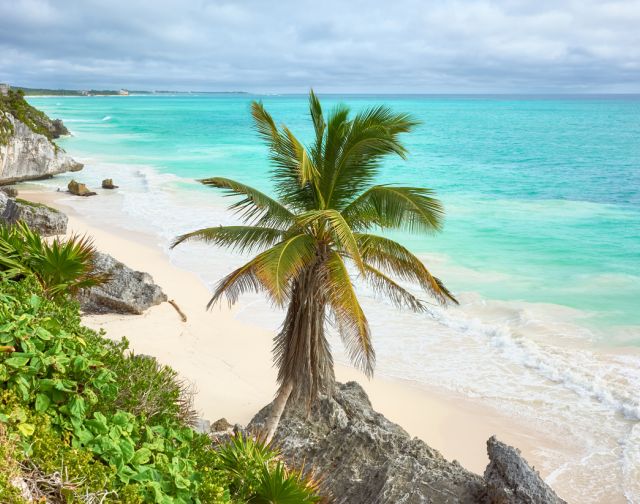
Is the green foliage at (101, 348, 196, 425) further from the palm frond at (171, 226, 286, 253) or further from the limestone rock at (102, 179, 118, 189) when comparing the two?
the limestone rock at (102, 179, 118, 189)

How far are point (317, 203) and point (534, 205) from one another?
32.9m

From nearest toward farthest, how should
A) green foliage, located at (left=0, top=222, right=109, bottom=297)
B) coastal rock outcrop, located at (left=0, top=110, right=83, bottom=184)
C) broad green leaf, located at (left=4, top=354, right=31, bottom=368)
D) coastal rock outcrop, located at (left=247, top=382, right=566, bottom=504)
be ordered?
broad green leaf, located at (left=4, top=354, right=31, bottom=368)
coastal rock outcrop, located at (left=247, top=382, right=566, bottom=504)
green foliage, located at (left=0, top=222, right=109, bottom=297)
coastal rock outcrop, located at (left=0, top=110, right=83, bottom=184)

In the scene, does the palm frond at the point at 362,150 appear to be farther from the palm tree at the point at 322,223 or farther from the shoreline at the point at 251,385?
the shoreline at the point at 251,385

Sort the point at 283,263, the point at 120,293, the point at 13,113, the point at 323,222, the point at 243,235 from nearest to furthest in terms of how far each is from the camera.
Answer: the point at 283,263, the point at 323,222, the point at 243,235, the point at 120,293, the point at 13,113

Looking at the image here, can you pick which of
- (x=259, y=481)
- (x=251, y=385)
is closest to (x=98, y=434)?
(x=259, y=481)

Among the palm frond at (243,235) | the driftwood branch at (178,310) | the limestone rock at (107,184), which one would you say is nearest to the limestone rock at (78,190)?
the limestone rock at (107,184)

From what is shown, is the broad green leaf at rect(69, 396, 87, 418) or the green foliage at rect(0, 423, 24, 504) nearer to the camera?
the green foliage at rect(0, 423, 24, 504)

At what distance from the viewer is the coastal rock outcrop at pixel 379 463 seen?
21.4ft

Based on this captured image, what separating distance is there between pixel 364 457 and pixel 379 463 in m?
0.29

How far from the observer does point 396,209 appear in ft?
28.7

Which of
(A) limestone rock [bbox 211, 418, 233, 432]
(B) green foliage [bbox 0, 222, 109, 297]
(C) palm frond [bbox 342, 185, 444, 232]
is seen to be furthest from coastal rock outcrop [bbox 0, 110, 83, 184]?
(C) palm frond [bbox 342, 185, 444, 232]

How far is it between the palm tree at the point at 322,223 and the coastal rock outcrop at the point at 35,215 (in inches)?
510

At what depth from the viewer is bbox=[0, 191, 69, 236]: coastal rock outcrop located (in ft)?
65.1

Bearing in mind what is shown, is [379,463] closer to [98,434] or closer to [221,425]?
[221,425]
